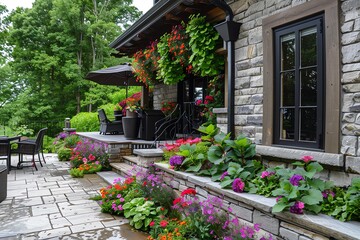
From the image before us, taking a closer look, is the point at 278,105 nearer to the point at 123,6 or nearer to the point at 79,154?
the point at 79,154

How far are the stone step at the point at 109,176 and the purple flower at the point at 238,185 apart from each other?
9.90 feet

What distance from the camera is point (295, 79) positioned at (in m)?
2.87

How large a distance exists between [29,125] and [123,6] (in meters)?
8.82

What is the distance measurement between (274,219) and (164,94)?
561 cm

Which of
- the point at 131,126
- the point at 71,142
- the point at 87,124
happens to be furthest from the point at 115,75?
the point at 87,124

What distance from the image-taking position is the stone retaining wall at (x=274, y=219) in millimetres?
1715

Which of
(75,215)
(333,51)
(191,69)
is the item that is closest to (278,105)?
(333,51)

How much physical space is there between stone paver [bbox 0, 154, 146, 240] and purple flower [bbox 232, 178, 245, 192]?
1.20 meters

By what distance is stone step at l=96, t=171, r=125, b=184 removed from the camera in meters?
5.08

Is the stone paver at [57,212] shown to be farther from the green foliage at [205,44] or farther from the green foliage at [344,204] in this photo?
the green foliage at [205,44]

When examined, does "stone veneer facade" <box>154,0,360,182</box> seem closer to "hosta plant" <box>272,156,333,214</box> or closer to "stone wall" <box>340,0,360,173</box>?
"stone wall" <box>340,0,360,173</box>

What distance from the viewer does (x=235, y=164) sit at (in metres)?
2.85

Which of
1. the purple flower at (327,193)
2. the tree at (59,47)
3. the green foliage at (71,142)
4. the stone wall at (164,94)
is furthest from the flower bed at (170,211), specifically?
the tree at (59,47)

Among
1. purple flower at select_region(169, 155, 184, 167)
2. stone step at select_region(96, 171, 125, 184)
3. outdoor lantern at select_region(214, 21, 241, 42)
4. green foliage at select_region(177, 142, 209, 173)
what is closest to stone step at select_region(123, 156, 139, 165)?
stone step at select_region(96, 171, 125, 184)
